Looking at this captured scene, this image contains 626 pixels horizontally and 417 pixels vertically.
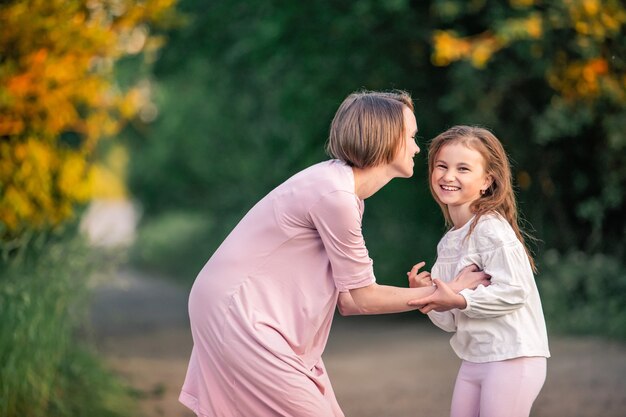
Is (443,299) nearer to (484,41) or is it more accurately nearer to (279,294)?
(279,294)

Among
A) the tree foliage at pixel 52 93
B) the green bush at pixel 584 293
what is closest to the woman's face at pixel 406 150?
the tree foliage at pixel 52 93

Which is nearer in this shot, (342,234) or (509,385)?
(342,234)

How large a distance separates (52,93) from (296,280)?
4205 millimetres

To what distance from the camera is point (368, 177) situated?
332 centimetres

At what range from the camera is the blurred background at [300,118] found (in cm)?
641

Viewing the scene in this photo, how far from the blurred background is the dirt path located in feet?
0.98

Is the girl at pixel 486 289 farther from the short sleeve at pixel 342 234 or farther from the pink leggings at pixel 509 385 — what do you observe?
the short sleeve at pixel 342 234

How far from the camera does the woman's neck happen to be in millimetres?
3314

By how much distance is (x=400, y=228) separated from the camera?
12438 millimetres

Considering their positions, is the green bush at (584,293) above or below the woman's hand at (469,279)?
below

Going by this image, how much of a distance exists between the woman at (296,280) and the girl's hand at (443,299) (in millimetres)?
39

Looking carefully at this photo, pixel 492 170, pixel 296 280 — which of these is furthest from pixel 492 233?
pixel 296 280

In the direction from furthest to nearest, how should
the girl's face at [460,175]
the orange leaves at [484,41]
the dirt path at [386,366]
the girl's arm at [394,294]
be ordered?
the orange leaves at [484,41] → the dirt path at [386,366] → the girl's face at [460,175] → the girl's arm at [394,294]

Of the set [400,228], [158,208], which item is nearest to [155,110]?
[158,208]
